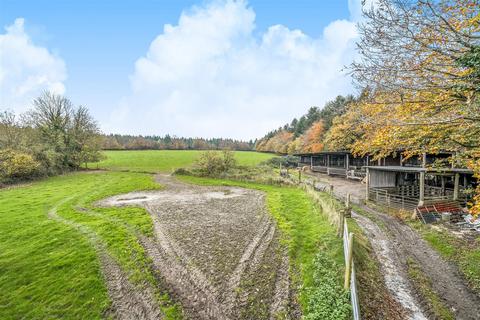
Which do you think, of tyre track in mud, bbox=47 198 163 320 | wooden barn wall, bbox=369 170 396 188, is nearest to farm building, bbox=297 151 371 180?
wooden barn wall, bbox=369 170 396 188

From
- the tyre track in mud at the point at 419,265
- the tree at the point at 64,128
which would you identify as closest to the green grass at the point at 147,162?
the tree at the point at 64,128

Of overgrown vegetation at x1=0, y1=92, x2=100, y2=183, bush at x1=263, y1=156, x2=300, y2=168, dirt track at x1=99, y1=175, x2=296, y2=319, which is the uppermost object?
overgrown vegetation at x1=0, y1=92, x2=100, y2=183

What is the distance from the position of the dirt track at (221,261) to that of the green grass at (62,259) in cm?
58

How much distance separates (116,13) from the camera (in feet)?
52.4

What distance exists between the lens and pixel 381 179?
1925cm

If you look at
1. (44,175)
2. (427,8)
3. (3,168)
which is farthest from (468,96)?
(44,175)

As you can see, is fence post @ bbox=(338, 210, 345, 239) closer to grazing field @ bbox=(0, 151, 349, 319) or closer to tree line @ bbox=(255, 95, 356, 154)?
grazing field @ bbox=(0, 151, 349, 319)

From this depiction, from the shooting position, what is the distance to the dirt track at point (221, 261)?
5.16 m

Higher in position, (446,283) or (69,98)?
(69,98)

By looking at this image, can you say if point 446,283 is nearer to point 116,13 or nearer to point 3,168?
point 116,13

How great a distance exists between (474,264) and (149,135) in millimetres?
119325

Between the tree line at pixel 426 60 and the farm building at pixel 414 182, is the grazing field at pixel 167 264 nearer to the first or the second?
the tree line at pixel 426 60

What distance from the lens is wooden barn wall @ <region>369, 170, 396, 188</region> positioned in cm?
1892

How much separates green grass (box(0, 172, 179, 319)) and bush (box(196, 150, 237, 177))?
17151 millimetres
